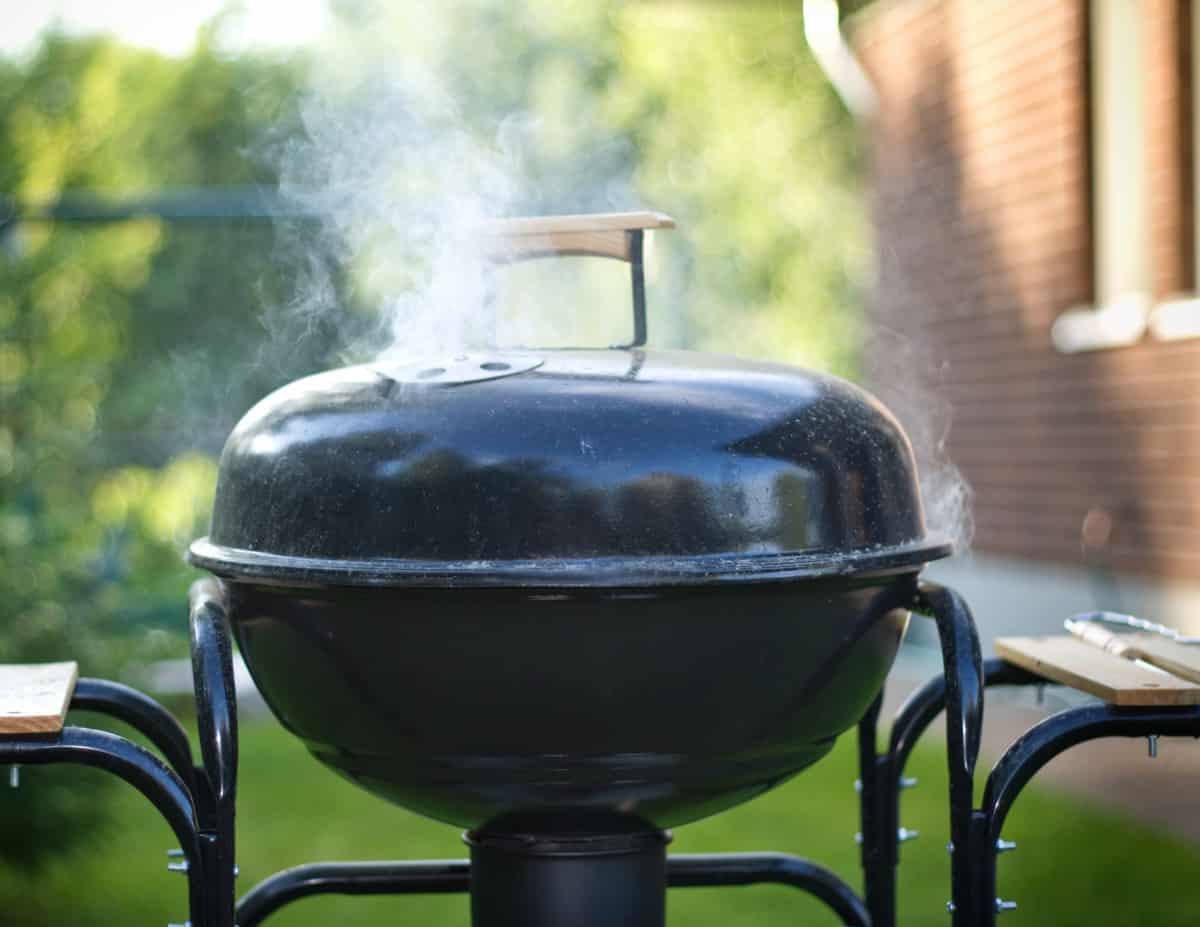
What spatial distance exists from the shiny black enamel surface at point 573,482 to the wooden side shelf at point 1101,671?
0.29 metres

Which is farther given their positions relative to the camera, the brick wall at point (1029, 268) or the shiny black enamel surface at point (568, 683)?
the brick wall at point (1029, 268)

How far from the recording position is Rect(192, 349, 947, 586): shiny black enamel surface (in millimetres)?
1783

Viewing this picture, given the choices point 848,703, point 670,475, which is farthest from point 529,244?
point 848,703

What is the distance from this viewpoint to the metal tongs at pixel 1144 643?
2.16 m

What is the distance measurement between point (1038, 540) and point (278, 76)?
18.0 metres

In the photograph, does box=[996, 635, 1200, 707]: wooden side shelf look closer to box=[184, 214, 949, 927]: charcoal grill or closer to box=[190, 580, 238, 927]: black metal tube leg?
box=[184, 214, 949, 927]: charcoal grill

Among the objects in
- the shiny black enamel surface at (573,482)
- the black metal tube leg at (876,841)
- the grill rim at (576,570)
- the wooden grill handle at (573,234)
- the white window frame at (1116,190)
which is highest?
the white window frame at (1116,190)

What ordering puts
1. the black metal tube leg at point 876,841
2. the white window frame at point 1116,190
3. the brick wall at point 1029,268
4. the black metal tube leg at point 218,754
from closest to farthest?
the black metal tube leg at point 218,754 → the black metal tube leg at point 876,841 → the brick wall at point 1029,268 → the white window frame at point 1116,190

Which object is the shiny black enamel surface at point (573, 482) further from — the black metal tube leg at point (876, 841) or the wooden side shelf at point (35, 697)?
the black metal tube leg at point (876, 841)

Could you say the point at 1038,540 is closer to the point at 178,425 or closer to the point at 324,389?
the point at 324,389

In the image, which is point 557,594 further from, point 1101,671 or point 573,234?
point 1101,671

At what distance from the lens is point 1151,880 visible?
403 centimetres

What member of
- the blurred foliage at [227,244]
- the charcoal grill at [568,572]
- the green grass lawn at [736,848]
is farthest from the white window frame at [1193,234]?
the charcoal grill at [568,572]

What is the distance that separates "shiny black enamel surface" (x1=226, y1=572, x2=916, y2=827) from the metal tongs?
42cm
